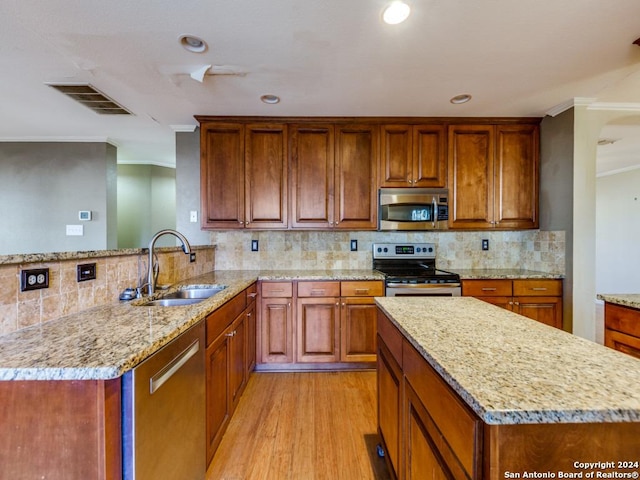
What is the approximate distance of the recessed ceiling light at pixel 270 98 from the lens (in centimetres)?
237

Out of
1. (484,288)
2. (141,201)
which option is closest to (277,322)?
(484,288)

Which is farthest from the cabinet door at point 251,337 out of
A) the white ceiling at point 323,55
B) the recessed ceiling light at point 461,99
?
the recessed ceiling light at point 461,99

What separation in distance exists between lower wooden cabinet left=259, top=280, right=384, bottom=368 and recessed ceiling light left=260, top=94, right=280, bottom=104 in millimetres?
1611

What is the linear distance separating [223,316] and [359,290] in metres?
1.32

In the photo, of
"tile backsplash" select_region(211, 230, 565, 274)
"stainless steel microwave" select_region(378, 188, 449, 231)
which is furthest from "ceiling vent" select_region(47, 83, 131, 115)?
"stainless steel microwave" select_region(378, 188, 449, 231)

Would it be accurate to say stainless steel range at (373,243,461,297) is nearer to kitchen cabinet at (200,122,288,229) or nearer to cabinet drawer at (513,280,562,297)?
cabinet drawer at (513,280,562,297)

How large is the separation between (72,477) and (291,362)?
192cm

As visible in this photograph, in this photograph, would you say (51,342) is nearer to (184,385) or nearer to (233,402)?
(184,385)

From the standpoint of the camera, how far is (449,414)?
2.35ft

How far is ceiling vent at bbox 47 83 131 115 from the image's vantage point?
2340mm

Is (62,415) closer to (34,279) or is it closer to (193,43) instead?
(34,279)

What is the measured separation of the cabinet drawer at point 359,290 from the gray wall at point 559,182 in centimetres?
169

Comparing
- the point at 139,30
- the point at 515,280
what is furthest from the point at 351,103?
the point at 515,280

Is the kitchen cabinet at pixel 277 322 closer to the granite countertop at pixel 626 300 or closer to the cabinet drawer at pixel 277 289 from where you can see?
the cabinet drawer at pixel 277 289
